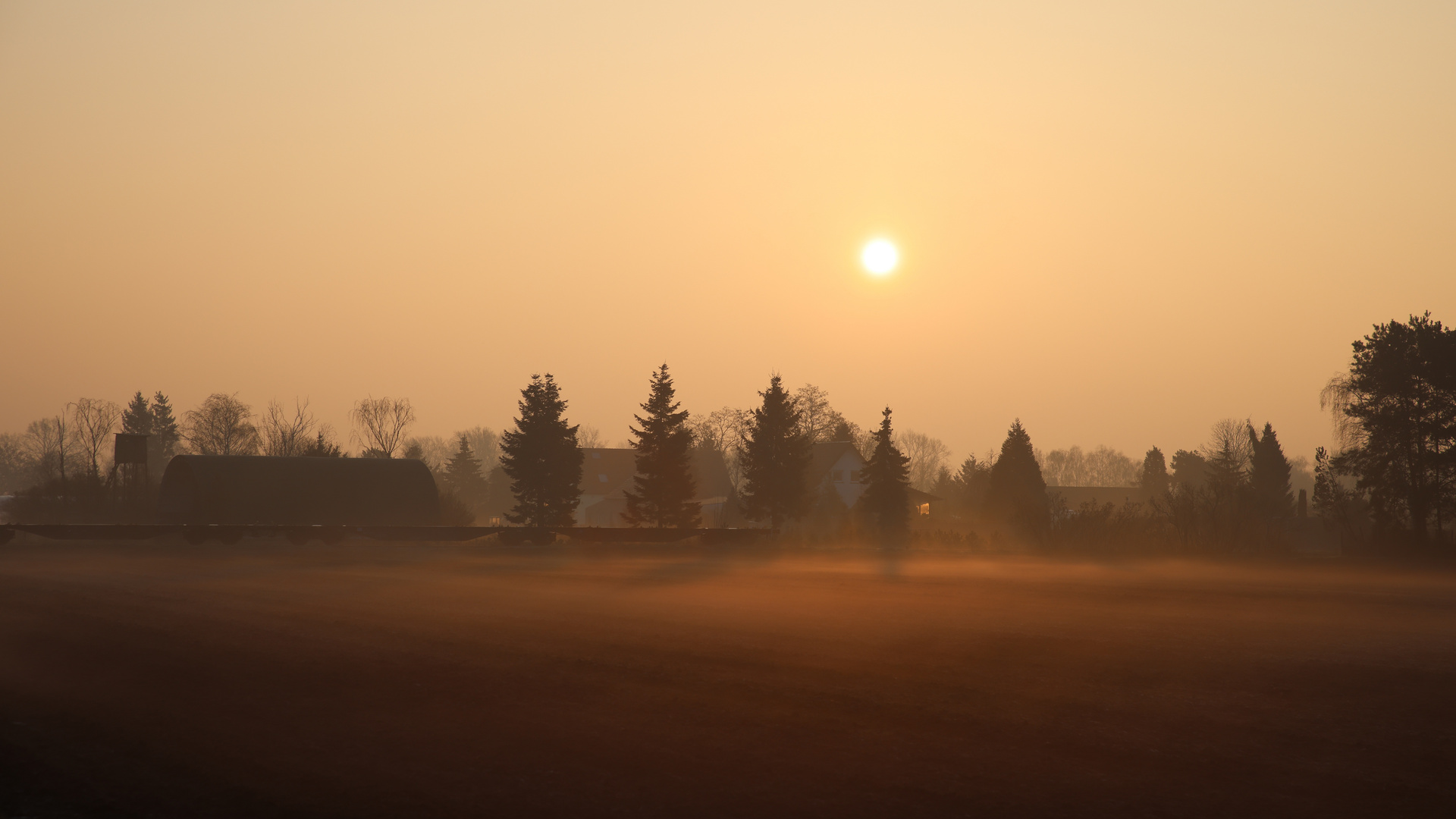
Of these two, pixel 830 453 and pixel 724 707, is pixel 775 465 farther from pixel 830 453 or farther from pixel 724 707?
pixel 724 707

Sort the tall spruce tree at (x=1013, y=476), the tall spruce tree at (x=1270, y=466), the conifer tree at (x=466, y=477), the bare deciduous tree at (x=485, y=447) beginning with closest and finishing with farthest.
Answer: the tall spruce tree at (x=1013, y=476) → the tall spruce tree at (x=1270, y=466) → the conifer tree at (x=466, y=477) → the bare deciduous tree at (x=485, y=447)

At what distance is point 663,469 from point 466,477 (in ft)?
164

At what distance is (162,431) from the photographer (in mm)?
145375

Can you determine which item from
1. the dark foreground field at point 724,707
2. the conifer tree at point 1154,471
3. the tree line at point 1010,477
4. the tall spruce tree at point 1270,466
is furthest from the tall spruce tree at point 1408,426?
the conifer tree at point 1154,471

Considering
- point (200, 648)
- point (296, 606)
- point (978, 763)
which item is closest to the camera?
point (978, 763)

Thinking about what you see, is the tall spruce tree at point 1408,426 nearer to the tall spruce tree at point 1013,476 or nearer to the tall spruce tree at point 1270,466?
the tall spruce tree at point 1013,476

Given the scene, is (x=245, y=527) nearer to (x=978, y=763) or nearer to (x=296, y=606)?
(x=296, y=606)

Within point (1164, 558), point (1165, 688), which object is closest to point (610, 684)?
point (1165, 688)

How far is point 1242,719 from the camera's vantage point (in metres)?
9.04

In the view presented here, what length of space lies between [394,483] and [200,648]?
44.1m

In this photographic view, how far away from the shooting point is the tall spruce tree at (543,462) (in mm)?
64875

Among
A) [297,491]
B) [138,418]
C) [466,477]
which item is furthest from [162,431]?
[297,491]

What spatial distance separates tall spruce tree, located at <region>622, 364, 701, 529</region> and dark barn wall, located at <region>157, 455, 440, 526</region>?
11905 millimetres

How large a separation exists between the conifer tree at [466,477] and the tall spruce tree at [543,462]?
1631 inches
